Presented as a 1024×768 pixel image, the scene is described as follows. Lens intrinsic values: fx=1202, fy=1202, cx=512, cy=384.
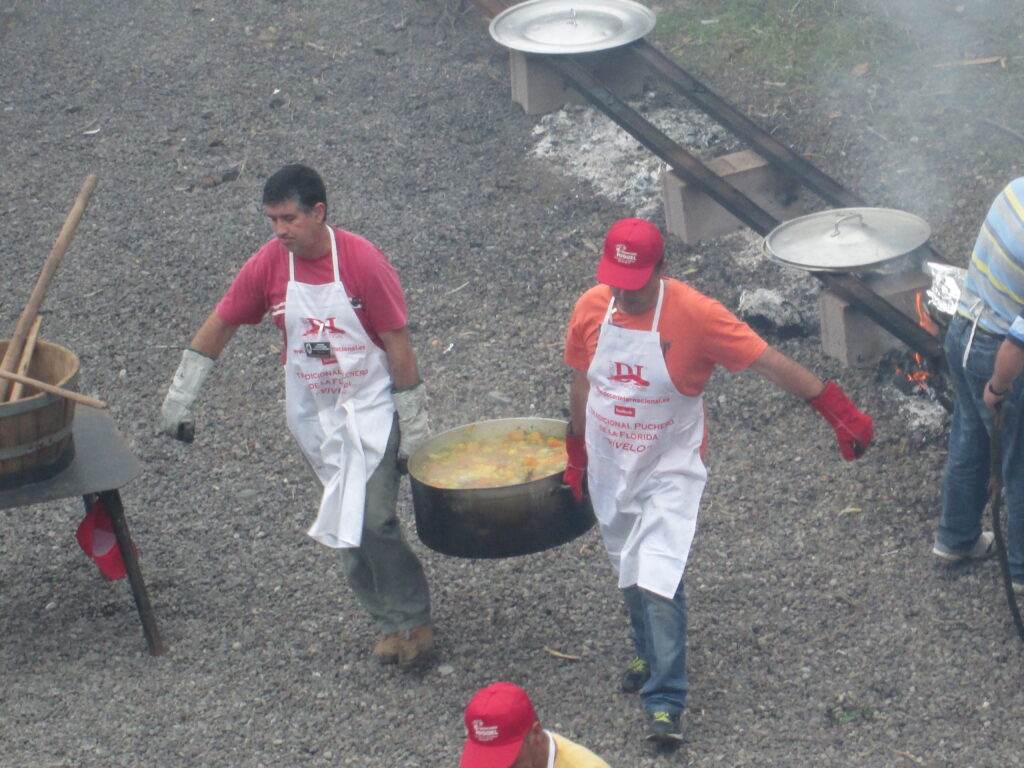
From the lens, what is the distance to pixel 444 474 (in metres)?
5.00

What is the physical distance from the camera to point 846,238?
21.4 feet

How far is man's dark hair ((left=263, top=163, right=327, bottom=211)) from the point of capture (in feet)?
15.0

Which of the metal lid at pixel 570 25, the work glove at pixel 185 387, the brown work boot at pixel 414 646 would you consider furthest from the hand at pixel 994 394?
the metal lid at pixel 570 25

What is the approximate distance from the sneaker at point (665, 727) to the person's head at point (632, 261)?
1.53 meters

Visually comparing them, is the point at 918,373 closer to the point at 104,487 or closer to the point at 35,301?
the point at 104,487

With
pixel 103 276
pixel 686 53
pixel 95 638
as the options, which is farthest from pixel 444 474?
pixel 686 53

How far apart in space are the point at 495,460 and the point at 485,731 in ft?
6.96

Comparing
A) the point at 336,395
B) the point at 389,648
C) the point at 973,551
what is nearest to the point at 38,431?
the point at 336,395

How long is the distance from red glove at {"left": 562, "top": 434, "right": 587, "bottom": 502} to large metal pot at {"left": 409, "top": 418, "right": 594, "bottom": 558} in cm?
4

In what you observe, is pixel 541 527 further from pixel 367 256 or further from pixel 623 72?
pixel 623 72

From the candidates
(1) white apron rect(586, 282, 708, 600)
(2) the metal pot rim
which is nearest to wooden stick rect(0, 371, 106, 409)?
(2) the metal pot rim

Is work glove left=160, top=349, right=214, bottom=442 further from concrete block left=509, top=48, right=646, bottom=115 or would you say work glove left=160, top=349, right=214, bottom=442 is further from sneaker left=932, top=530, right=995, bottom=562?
concrete block left=509, top=48, right=646, bottom=115

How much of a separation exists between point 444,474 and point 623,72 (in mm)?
5688

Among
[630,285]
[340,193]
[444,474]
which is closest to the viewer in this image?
[630,285]
